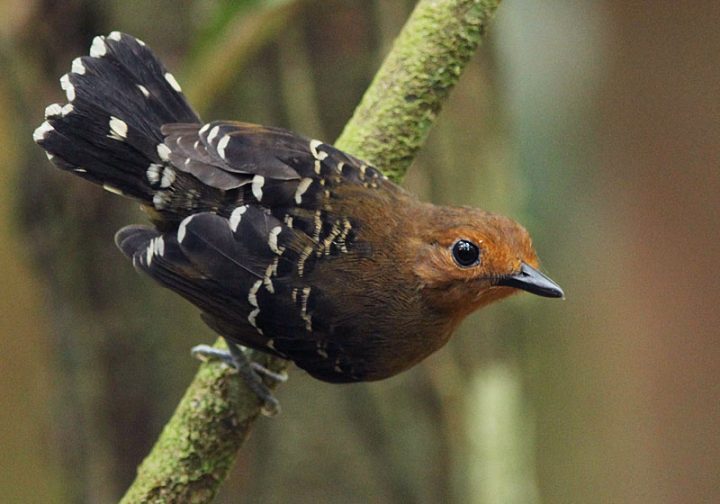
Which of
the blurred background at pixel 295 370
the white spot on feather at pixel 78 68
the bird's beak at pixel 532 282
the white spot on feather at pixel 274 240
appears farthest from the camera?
the blurred background at pixel 295 370

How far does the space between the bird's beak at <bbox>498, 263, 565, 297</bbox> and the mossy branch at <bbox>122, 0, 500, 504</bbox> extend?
1.69ft

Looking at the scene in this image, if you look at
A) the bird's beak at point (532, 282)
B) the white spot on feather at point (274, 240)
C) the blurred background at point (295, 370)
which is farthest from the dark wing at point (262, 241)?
the blurred background at point (295, 370)

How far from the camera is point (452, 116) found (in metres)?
3.59

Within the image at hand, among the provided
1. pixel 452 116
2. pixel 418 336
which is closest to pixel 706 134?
pixel 452 116

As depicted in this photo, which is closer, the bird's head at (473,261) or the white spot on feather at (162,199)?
→ the bird's head at (473,261)

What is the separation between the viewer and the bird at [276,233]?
238cm

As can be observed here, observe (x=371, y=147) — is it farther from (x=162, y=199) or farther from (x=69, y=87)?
(x=69, y=87)

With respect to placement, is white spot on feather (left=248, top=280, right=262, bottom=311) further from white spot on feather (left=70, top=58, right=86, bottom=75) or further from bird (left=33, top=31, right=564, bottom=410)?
white spot on feather (left=70, top=58, right=86, bottom=75)

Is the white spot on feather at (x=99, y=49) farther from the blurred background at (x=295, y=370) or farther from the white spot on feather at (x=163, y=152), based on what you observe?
the blurred background at (x=295, y=370)

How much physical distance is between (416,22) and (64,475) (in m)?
2.05

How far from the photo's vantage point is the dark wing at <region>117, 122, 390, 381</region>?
2.38m

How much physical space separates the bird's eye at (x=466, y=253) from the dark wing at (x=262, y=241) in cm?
23

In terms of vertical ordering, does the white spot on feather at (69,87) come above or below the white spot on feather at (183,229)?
above

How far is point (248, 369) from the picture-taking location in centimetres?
252
